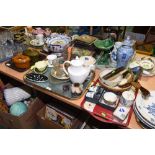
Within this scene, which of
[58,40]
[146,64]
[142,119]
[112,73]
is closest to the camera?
[142,119]

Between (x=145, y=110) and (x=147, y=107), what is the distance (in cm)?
3

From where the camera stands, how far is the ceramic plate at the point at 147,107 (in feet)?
2.45

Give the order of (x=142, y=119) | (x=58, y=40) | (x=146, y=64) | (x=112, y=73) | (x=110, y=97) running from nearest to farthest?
(x=142, y=119) → (x=110, y=97) → (x=112, y=73) → (x=146, y=64) → (x=58, y=40)

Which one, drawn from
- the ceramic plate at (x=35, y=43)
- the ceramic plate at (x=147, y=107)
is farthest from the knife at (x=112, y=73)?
the ceramic plate at (x=35, y=43)

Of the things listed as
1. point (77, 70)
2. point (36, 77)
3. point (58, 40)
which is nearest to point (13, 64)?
point (36, 77)

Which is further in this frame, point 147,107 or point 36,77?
point 36,77

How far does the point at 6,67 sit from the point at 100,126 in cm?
83

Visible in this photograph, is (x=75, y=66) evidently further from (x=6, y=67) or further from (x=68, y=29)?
(x=68, y=29)

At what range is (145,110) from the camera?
0.79 m

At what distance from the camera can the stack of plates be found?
2.40ft

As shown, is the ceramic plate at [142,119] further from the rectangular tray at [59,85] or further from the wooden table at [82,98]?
the rectangular tray at [59,85]

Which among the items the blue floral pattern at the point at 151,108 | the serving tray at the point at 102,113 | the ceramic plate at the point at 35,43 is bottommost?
the serving tray at the point at 102,113

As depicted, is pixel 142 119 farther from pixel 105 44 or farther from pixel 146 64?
pixel 105 44

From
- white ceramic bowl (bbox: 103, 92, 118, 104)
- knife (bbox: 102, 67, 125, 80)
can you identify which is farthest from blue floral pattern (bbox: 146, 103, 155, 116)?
knife (bbox: 102, 67, 125, 80)
